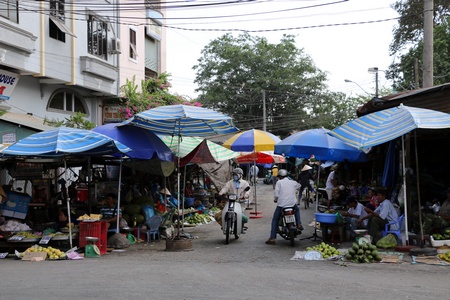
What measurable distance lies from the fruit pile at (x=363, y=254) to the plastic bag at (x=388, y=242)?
3.77ft

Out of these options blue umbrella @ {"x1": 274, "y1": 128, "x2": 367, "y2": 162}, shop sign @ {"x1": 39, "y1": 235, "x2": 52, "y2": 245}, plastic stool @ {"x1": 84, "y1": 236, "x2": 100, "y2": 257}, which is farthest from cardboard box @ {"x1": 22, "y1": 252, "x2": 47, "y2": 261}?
blue umbrella @ {"x1": 274, "y1": 128, "x2": 367, "y2": 162}

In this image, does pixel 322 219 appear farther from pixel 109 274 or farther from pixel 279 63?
pixel 279 63

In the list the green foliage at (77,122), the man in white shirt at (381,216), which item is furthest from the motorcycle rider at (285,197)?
the green foliage at (77,122)

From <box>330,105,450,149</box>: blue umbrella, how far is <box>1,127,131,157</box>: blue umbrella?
525 cm

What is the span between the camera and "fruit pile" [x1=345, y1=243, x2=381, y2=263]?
9195mm

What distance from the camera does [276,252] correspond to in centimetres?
1077

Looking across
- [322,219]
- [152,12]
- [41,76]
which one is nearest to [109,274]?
[322,219]

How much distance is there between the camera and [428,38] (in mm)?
14602

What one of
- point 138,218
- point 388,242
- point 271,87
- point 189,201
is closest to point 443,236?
point 388,242

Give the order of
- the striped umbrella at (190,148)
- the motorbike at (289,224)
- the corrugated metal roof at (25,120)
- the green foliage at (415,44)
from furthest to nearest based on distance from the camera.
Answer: the green foliage at (415,44)
the corrugated metal roof at (25,120)
the striped umbrella at (190,148)
the motorbike at (289,224)

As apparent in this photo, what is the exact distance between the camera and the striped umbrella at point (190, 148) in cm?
1418

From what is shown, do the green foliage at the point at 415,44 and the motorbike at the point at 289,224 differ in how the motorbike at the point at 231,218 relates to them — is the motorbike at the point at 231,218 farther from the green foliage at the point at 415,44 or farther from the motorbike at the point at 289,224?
the green foliage at the point at 415,44

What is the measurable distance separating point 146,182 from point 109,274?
817 centimetres

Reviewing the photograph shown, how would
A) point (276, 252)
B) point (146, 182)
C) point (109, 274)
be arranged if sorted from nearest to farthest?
point (109, 274)
point (276, 252)
point (146, 182)
